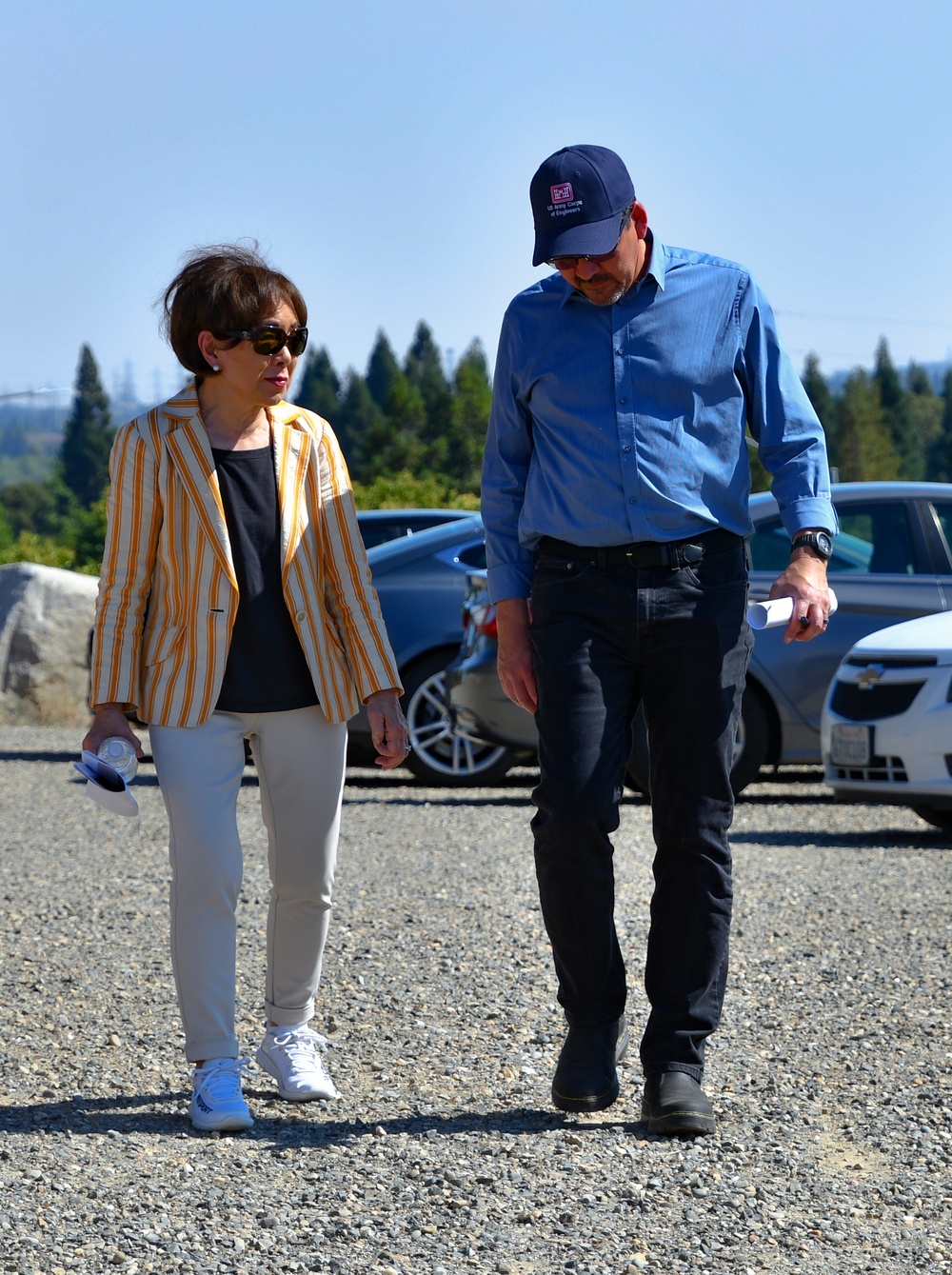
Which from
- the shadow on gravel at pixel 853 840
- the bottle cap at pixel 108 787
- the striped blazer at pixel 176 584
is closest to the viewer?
the bottle cap at pixel 108 787

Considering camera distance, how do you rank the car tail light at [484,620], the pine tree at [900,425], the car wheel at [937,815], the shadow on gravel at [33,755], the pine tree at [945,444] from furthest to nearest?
the pine tree at [900,425] < the pine tree at [945,444] < the shadow on gravel at [33,755] < the car tail light at [484,620] < the car wheel at [937,815]

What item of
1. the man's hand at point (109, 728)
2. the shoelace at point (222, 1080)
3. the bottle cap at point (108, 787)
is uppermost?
the man's hand at point (109, 728)

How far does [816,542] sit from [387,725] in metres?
1.06

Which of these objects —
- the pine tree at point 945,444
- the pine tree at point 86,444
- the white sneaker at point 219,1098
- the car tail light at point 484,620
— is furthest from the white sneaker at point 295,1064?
the pine tree at point 86,444

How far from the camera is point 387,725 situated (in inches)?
164

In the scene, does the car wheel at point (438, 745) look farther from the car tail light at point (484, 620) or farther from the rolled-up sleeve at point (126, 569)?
the rolled-up sleeve at point (126, 569)

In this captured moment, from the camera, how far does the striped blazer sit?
3979mm

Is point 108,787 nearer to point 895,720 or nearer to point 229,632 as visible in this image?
point 229,632

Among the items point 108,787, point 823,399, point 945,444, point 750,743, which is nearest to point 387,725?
point 108,787

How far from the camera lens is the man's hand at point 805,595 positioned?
381 centimetres

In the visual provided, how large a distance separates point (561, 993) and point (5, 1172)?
48.8 inches

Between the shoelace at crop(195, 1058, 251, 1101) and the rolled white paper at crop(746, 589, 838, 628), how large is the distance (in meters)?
1.51

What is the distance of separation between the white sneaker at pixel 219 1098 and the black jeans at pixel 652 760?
29.5 inches

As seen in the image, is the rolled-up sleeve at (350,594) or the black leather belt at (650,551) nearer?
the black leather belt at (650,551)
